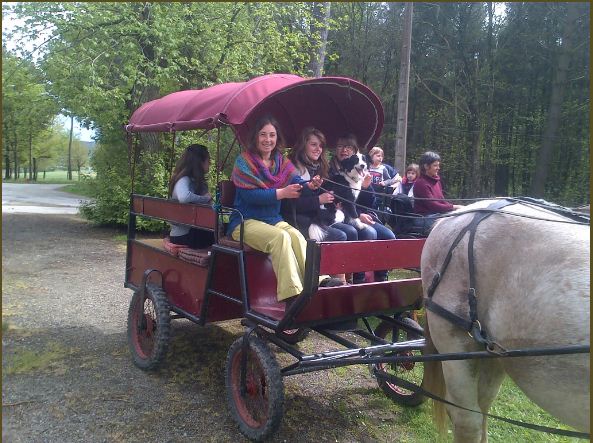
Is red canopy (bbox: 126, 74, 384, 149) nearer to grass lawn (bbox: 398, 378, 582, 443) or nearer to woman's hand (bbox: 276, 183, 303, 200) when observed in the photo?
woman's hand (bbox: 276, 183, 303, 200)

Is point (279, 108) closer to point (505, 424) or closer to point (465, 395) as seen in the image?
point (465, 395)

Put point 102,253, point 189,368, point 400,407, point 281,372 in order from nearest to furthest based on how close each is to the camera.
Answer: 1. point 281,372
2. point 400,407
3. point 189,368
4. point 102,253

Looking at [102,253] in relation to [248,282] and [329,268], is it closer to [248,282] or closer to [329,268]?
[248,282]

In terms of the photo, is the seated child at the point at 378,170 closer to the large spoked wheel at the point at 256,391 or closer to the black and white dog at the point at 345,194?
the black and white dog at the point at 345,194

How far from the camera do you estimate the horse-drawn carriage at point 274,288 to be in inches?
124

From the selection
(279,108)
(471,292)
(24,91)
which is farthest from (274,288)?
(24,91)

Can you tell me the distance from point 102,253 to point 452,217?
29.4 feet

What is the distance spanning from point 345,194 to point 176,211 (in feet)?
5.20

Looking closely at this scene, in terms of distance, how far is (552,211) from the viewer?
287cm

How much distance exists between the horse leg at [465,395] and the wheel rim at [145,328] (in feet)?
9.55

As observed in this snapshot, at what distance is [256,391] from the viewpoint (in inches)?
150

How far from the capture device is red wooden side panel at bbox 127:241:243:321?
4.36 m

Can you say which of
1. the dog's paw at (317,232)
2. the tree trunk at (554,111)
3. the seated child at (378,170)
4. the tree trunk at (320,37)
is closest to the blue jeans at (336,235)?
the dog's paw at (317,232)

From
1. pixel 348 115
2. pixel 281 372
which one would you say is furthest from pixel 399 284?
pixel 348 115
